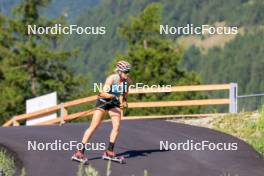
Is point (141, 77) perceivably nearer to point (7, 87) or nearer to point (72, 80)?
point (72, 80)

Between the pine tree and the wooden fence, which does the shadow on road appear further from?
the pine tree

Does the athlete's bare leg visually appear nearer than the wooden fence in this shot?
Yes

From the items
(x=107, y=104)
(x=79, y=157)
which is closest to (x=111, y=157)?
(x=79, y=157)

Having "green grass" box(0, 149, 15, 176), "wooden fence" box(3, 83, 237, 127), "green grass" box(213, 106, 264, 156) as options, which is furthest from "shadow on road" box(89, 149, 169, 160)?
"wooden fence" box(3, 83, 237, 127)

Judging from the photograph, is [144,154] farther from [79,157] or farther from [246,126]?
[246,126]

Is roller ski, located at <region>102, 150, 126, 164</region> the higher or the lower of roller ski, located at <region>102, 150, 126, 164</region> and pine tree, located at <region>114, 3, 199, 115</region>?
the lower

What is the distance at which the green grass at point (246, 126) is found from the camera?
52.4 ft

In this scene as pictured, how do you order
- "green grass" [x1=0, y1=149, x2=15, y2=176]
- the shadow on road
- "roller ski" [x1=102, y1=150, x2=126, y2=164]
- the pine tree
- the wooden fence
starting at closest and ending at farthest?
1. "green grass" [x1=0, y1=149, x2=15, y2=176]
2. "roller ski" [x1=102, y1=150, x2=126, y2=164]
3. the shadow on road
4. the wooden fence
5. the pine tree

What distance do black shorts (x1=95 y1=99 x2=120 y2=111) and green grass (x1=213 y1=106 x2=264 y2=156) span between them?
390cm

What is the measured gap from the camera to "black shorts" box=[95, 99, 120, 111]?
1265 cm

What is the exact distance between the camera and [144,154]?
46.3 ft

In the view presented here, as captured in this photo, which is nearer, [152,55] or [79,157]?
[79,157]

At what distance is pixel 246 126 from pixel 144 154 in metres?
4.36

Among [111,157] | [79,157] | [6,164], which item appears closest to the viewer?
[6,164]
